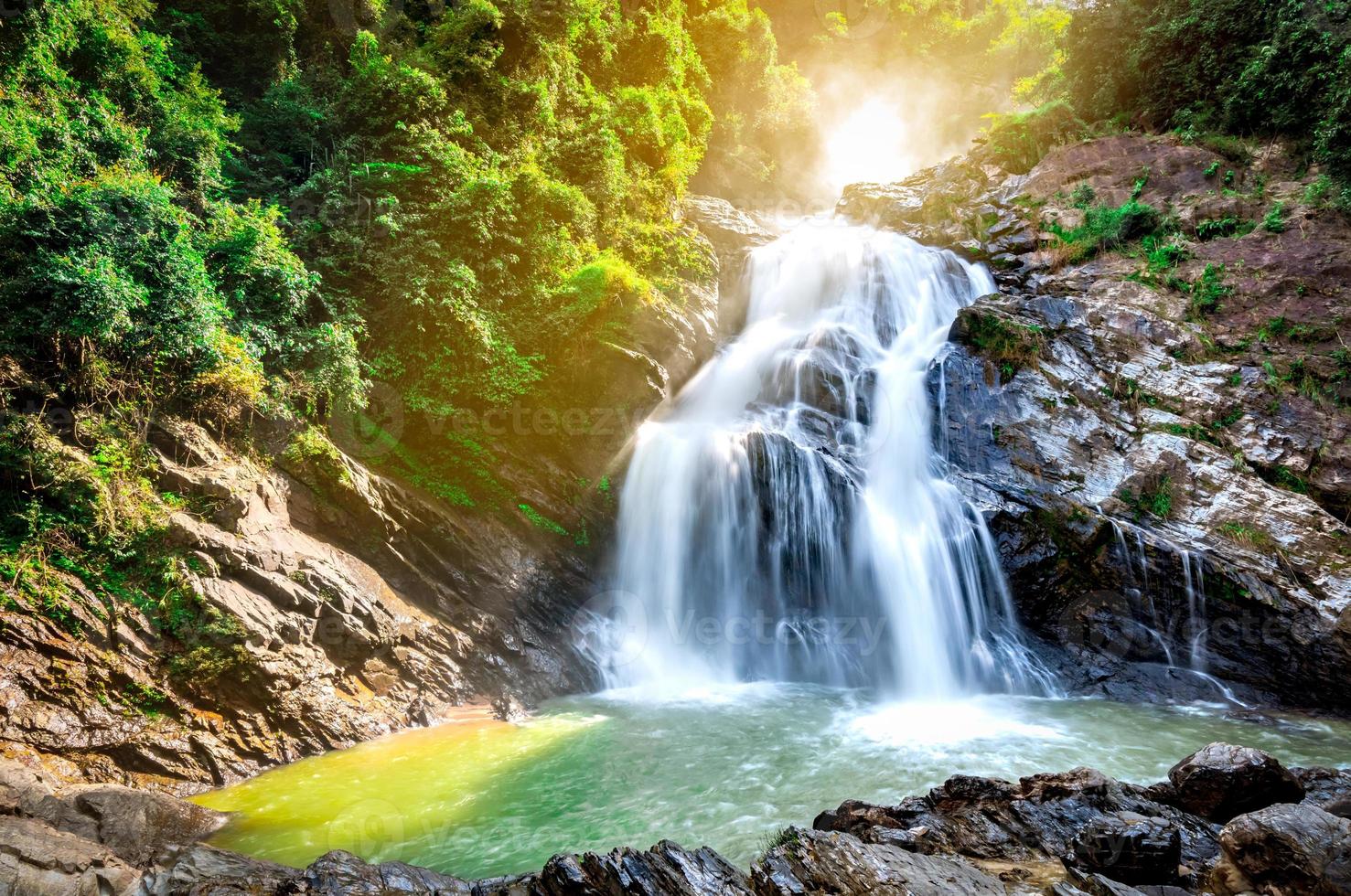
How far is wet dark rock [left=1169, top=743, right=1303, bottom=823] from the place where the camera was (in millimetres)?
4773

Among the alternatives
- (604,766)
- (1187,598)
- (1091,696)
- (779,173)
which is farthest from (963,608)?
(779,173)

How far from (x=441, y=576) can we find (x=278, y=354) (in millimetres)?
4609

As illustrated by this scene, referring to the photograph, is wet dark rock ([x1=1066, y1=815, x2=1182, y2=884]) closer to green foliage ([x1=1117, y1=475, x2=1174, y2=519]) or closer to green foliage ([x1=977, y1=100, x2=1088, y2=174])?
green foliage ([x1=1117, y1=475, x2=1174, y2=519])

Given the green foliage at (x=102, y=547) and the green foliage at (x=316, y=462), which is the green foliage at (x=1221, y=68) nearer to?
the green foliage at (x=316, y=462)

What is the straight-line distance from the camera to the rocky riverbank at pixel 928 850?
3.67 metres

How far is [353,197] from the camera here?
468 inches

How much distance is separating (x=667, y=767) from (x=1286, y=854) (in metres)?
5.88

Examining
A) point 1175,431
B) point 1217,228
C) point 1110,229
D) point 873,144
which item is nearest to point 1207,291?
point 1217,228

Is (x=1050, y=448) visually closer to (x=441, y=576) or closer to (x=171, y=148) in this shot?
(x=441, y=576)

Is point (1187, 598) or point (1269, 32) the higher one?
point (1269, 32)

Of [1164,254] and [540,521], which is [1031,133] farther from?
[540,521]

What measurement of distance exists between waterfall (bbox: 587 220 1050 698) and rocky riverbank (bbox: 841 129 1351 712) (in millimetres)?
969

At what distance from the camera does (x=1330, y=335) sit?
1304 centimetres

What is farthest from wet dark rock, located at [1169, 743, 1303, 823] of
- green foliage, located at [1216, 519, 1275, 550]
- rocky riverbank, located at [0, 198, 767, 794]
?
rocky riverbank, located at [0, 198, 767, 794]
